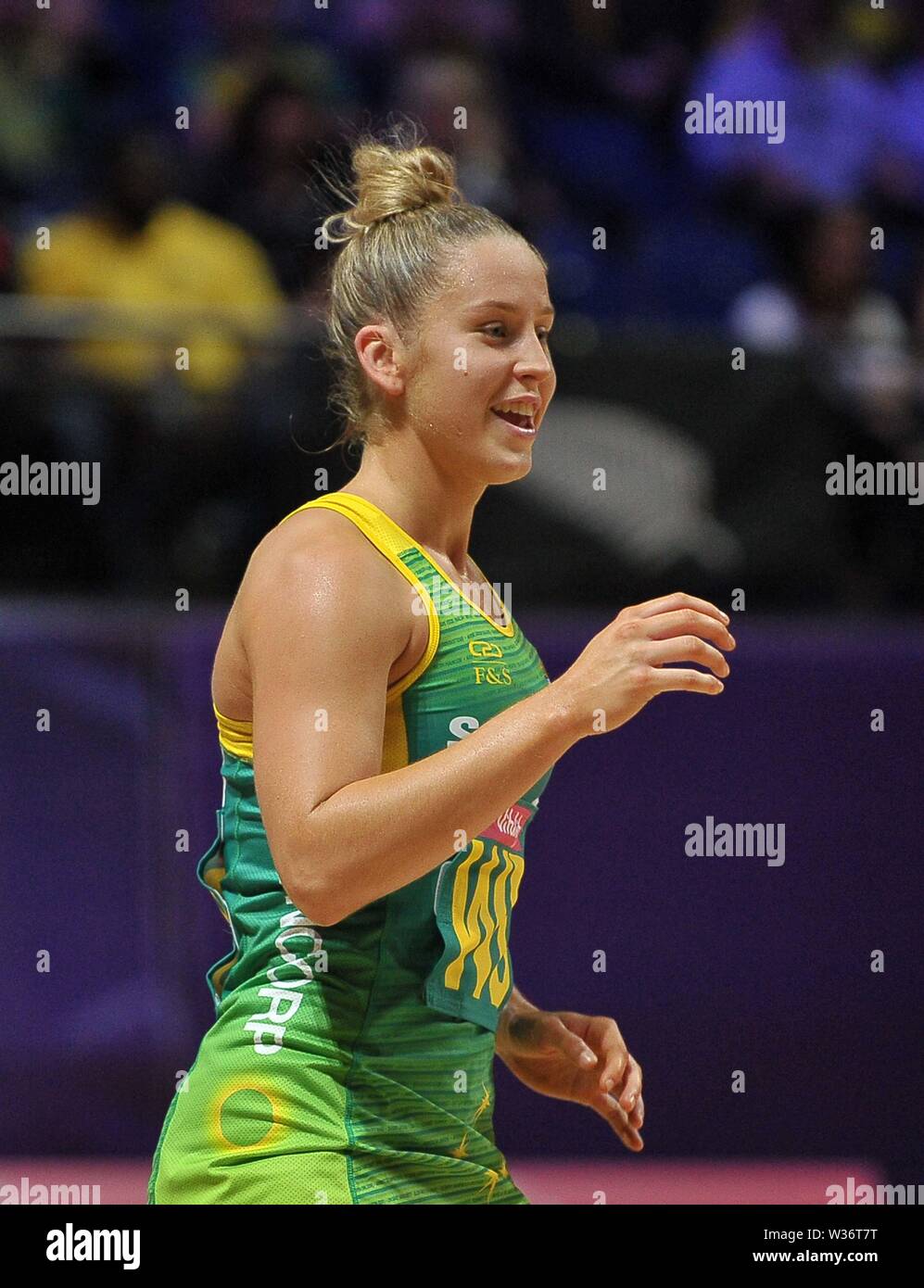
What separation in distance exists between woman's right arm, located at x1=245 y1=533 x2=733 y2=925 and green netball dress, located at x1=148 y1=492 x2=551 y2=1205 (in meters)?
0.11

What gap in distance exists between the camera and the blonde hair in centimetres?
222

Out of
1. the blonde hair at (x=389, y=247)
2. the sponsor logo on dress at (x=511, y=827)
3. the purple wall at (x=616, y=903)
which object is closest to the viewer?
the sponsor logo on dress at (x=511, y=827)

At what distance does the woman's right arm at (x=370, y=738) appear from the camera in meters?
1.86

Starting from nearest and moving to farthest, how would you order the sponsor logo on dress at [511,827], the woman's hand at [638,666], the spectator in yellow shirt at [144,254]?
the woman's hand at [638,666], the sponsor logo on dress at [511,827], the spectator in yellow shirt at [144,254]

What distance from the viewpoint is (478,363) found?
85.5 inches

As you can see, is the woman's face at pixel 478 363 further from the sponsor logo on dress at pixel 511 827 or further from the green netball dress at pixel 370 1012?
the sponsor logo on dress at pixel 511 827

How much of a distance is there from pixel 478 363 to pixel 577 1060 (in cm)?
90

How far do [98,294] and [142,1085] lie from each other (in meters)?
2.39

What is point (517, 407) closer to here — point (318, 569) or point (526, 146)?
point (318, 569)

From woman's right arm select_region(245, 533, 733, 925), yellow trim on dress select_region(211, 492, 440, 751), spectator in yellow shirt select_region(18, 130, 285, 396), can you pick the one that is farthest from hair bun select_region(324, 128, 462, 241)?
spectator in yellow shirt select_region(18, 130, 285, 396)

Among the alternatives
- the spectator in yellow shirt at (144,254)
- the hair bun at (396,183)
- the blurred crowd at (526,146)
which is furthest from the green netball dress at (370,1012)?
the spectator in yellow shirt at (144,254)

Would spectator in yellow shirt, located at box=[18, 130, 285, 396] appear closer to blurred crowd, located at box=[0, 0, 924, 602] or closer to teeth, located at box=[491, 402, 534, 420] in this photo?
blurred crowd, located at box=[0, 0, 924, 602]

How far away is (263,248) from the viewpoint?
5.24m

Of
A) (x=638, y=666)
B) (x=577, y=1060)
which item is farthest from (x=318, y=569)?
(x=577, y=1060)
